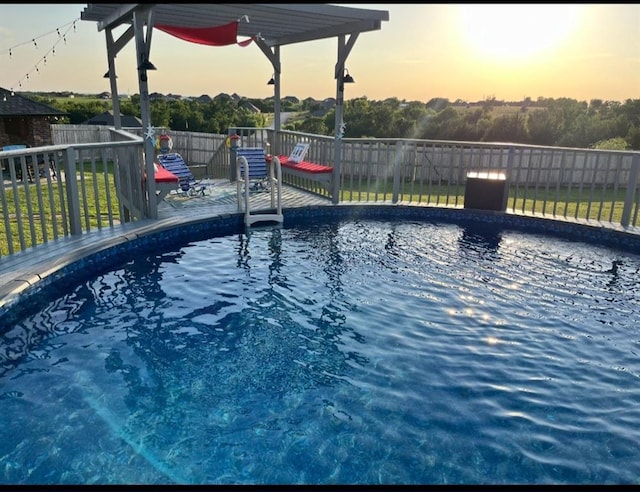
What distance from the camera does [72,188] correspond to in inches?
219

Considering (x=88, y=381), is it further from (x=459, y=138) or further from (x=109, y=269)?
(x=459, y=138)

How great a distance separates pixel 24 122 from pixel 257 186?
9909mm

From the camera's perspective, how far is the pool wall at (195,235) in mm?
4336

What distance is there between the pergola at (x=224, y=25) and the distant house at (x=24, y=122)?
Result: 301 inches

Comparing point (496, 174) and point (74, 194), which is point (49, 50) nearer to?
point (74, 194)

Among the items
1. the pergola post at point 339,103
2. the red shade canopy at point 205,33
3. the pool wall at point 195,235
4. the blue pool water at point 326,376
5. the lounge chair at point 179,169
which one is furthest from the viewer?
the lounge chair at point 179,169

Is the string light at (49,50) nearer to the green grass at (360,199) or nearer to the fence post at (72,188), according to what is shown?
the green grass at (360,199)

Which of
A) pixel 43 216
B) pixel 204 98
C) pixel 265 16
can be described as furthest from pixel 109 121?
pixel 204 98

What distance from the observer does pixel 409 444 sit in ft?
8.89

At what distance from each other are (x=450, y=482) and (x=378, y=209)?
20.2ft

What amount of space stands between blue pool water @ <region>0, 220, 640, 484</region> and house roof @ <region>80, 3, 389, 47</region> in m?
3.64

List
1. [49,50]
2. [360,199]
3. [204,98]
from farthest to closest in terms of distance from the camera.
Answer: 1. [204,98]
2. [49,50]
3. [360,199]

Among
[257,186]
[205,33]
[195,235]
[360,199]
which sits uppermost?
[205,33]

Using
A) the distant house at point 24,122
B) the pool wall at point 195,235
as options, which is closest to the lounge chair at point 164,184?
the pool wall at point 195,235
